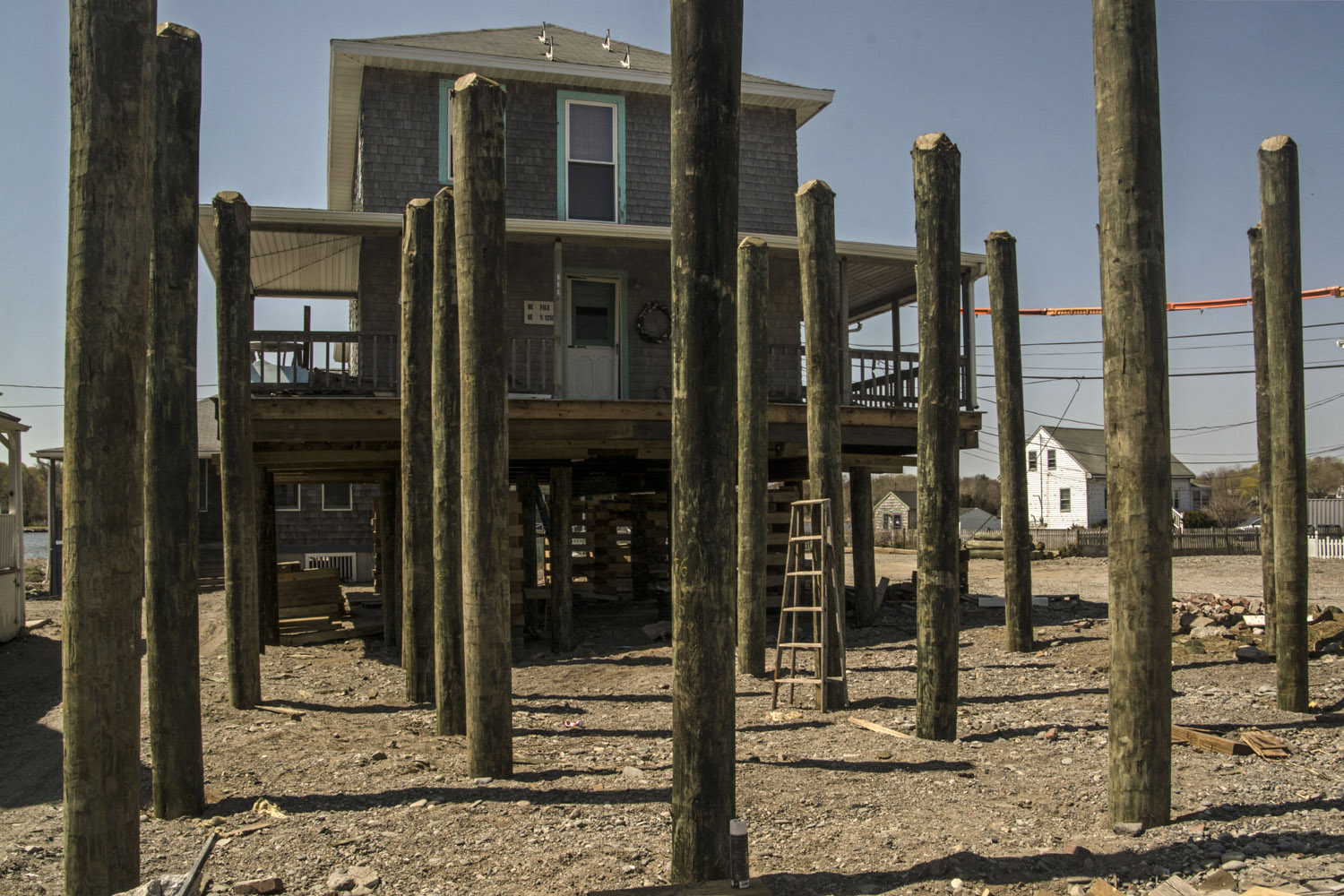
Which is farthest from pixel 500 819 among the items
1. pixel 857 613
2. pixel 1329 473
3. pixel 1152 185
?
pixel 1329 473

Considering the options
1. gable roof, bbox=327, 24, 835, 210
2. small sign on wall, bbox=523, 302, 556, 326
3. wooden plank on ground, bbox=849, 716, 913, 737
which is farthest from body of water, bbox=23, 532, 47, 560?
wooden plank on ground, bbox=849, 716, 913, 737

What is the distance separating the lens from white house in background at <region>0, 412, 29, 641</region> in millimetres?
15578

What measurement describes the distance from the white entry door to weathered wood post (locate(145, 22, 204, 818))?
9.59m

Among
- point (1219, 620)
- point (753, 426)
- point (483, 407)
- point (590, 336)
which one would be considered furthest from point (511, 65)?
point (1219, 620)

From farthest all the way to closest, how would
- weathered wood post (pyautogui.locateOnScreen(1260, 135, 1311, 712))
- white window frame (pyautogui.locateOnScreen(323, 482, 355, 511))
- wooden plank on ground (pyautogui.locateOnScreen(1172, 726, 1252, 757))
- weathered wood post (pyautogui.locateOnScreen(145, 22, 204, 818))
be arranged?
white window frame (pyautogui.locateOnScreen(323, 482, 355, 511)) → weathered wood post (pyautogui.locateOnScreen(1260, 135, 1311, 712)) → wooden plank on ground (pyautogui.locateOnScreen(1172, 726, 1252, 757)) → weathered wood post (pyautogui.locateOnScreen(145, 22, 204, 818))

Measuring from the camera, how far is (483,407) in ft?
22.0

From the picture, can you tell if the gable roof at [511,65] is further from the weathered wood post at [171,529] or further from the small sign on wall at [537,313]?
the weathered wood post at [171,529]

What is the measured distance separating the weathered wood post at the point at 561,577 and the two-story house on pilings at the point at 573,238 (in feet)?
2.53

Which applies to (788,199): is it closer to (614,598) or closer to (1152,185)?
(614,598)

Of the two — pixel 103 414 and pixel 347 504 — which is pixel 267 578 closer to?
pixel 347 504

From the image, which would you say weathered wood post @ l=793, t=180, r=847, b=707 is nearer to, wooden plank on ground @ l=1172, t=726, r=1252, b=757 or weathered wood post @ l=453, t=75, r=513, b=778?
wooden plank on ground @ l=1172, t=726, r=1252, b=757

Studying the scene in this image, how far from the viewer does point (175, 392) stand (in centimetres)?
639

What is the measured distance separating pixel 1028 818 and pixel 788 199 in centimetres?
1409

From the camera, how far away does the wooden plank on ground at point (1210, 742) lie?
7.11 m
